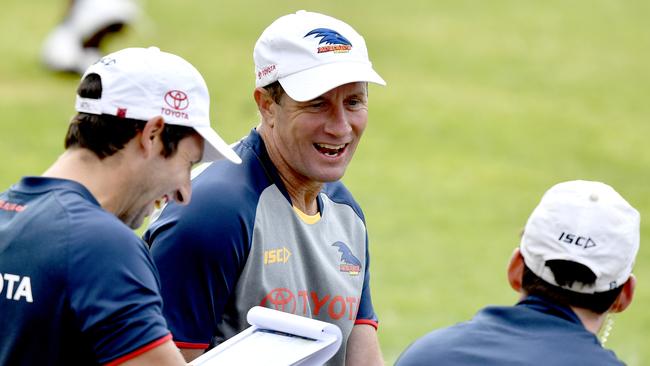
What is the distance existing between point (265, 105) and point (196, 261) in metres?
0.75

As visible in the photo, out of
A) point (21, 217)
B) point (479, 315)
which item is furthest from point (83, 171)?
point (479, 315)

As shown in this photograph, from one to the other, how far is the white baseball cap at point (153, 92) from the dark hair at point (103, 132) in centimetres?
2

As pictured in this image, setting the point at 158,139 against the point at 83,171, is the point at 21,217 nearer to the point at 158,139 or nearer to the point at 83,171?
the point at 83,171

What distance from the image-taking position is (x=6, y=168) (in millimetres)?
14586

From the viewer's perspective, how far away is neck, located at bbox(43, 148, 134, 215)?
3.51 meters

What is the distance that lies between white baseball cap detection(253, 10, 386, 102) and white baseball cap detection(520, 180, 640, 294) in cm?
96

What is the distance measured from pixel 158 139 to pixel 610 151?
14101 millimetres

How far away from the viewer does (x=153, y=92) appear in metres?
3.60

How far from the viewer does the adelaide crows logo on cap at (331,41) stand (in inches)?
174

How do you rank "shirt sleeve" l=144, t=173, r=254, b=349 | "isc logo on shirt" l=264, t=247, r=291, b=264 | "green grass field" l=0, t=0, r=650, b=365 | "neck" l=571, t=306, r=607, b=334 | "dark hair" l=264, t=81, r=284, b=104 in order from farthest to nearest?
"green grass field" l=0, t=0, r=650, b=365 < "dark hair" l=264, t=81, r=284, b=104 < "isc logo on shirt" l=264, t=247, r=291, b=264 < "shirt sleeve" l=144, t=173, r=254, b=349 < "neck" l=571, t=306, r=607, b=334

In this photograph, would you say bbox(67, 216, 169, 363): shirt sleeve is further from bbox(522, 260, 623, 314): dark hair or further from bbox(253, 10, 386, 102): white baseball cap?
bbox(253, 10, 386, 102): white baseball cap

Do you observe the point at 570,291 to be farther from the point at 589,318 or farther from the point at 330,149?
the point at 330,149

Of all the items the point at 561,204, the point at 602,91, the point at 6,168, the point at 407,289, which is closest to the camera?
the point at 561,204

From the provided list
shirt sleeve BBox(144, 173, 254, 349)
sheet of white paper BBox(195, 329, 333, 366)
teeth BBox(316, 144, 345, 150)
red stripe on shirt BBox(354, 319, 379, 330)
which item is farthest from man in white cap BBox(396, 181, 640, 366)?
red stripe on shirt BBox(354, 319, 379, 330)
